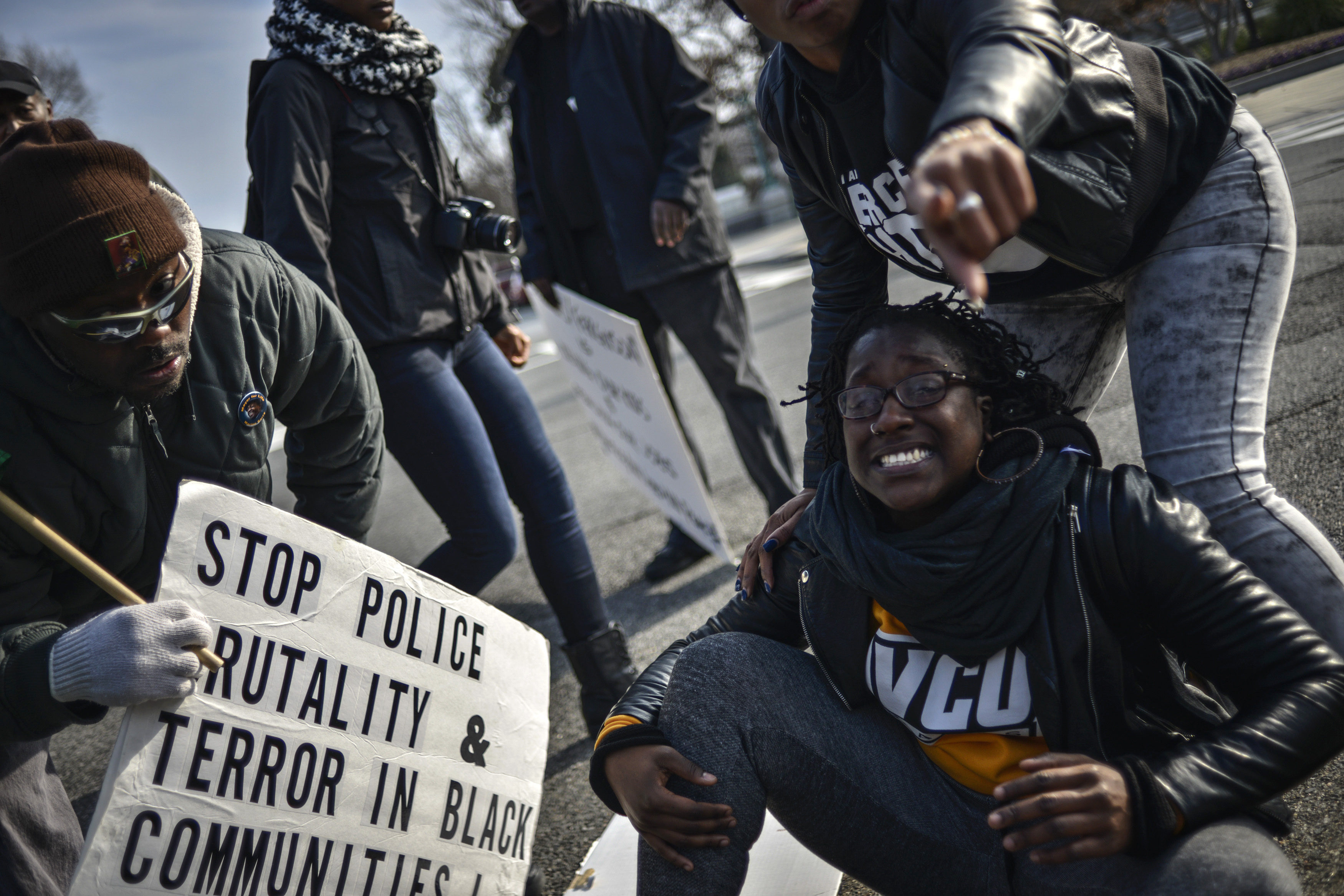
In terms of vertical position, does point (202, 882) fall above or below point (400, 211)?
below

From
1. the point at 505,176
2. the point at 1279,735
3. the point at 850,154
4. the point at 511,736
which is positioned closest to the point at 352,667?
the point at 511,736

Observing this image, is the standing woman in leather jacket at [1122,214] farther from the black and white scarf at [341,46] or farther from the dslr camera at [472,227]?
the black and white scarf at [341,46]

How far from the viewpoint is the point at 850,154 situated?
5.71 ft

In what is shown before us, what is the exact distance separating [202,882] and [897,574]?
3.93ft

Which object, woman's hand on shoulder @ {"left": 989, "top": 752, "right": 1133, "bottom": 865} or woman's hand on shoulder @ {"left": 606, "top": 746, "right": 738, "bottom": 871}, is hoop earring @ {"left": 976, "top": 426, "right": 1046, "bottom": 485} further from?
woman's hand on shoulder @ {"left": 606, "top": 746, "right": 738, "bottom": 871}

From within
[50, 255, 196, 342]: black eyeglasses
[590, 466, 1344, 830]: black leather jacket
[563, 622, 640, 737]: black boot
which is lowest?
[563, 622, 640, 737]: black boot

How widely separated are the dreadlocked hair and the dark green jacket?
119 centimetres

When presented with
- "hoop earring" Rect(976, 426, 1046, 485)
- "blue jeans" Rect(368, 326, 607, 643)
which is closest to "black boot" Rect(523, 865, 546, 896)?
"blue jeans" Rect(368, 326, 607, 643)

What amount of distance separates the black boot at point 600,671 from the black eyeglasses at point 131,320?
140cm

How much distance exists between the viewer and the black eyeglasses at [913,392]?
1.57 meters

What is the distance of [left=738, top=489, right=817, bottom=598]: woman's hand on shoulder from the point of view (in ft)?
6.05

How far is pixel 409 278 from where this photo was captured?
109 inches

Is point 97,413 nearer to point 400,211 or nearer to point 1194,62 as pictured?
point 400,211

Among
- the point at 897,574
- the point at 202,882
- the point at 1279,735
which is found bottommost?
the point at 202,882
